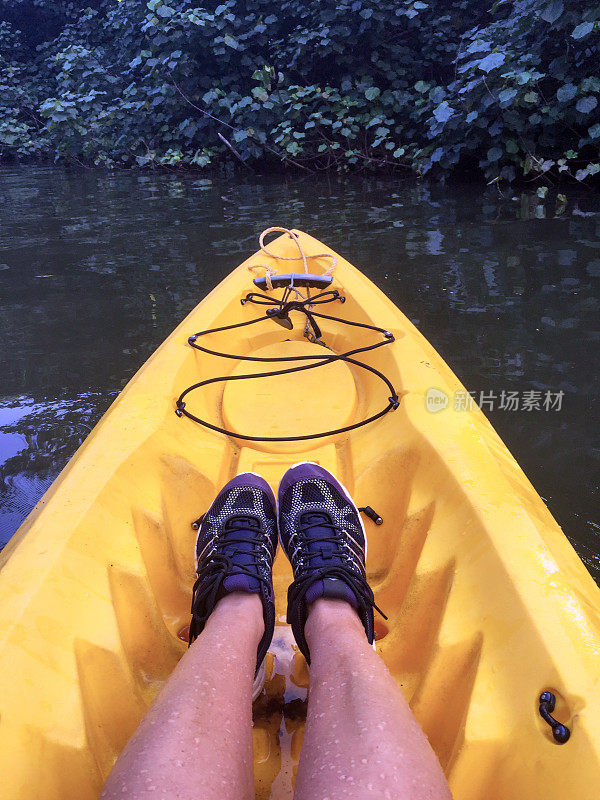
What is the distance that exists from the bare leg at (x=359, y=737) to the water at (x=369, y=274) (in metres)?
1.14

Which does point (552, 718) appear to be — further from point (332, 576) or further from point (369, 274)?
point (369, 274)

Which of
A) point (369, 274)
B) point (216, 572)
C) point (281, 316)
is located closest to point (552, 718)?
point (216, 572)

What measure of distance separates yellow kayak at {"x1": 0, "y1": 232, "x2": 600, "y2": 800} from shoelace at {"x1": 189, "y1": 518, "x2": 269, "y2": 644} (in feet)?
0.48

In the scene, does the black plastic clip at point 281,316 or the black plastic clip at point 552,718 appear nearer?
the black plastic clip at point 552,718

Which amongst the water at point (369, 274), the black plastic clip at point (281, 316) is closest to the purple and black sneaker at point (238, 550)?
the black plastic clip at point (281, 316)

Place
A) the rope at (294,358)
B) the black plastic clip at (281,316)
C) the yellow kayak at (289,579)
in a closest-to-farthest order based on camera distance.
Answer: the yellow kayak at (289,579) < the rope at (294,358) < the black plastic clip at (281,316)

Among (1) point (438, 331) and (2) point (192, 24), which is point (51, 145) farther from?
(1) point (438, 331)

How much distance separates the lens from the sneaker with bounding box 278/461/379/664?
1240 mm

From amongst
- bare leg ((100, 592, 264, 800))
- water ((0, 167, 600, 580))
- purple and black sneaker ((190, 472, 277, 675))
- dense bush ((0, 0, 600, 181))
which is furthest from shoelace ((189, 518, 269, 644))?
dense bush ((0, 0, 600, 181))

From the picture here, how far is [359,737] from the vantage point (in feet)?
2.81

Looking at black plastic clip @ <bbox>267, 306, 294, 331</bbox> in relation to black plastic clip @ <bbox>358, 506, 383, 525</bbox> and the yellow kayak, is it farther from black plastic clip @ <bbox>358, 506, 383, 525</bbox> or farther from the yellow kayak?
black plastic clip @ <bbox>358, 506, 383, 525</bbox>

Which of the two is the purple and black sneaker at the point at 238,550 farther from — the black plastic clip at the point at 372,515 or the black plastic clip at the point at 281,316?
the black plastic clip at the point at 281,316

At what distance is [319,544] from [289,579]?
289mm

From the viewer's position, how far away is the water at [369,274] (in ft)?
8.05
